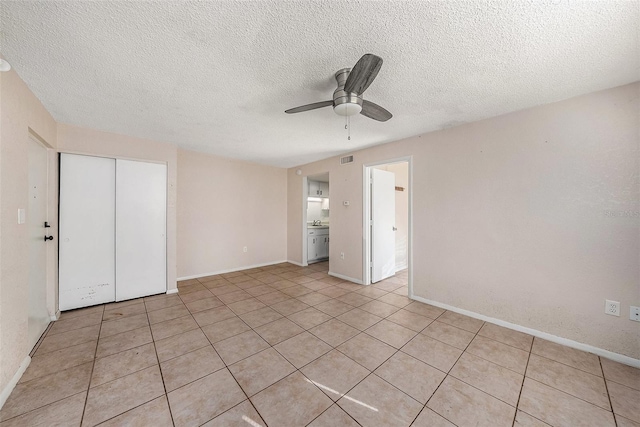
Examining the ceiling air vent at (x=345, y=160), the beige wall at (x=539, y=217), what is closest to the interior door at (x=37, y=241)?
the ceiling air vent at (x=345, y=160)

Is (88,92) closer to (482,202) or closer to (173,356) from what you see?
(173,356)

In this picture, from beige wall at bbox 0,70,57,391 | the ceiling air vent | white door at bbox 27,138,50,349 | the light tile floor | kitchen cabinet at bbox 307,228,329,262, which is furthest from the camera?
kitchen cabinet at bbox 307,228,329,262

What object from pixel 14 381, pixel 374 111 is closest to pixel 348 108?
pixel 374 111

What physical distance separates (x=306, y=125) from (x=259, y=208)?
2.87 m

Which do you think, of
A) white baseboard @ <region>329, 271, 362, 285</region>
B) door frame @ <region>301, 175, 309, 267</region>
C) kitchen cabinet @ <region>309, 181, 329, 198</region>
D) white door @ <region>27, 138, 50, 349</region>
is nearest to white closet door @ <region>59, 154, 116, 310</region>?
white door @ <region>27, 138, 50, 349</region>

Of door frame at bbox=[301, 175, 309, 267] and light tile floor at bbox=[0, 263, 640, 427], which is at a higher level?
door frame at bbox=[301, 175, 309, 267]

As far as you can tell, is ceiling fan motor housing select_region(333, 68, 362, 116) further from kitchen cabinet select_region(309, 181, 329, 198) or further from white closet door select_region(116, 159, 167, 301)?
kitchen cabinet select_region(309, 181, 329, 198)

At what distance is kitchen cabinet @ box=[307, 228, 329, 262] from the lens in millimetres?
5554

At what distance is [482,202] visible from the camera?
2705 millimetres

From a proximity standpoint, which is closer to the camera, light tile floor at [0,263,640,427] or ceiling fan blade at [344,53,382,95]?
ceiling fan blade at [344,53,382,95]

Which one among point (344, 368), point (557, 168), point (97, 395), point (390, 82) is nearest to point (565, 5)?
point (390, 82)

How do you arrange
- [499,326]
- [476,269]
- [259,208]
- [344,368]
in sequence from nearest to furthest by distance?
[344,368] → [499,326] → [476,269] → [259,208]

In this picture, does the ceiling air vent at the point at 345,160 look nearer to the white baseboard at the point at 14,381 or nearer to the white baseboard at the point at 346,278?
the white baseboard at the point at 346,278

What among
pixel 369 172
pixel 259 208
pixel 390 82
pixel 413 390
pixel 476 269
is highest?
pixel 390 82
